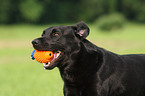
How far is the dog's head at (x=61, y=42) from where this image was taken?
13.4ft

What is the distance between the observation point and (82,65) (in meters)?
4.21

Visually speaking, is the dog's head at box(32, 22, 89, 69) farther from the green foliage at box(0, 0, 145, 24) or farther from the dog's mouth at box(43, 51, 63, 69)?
the green foliage at box(0, 0, 145, 24)

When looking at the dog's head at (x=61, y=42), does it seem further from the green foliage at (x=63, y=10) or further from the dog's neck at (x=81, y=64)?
the green foliage at (x=63, y=10)

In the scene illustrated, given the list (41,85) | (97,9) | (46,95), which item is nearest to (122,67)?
(46,95)

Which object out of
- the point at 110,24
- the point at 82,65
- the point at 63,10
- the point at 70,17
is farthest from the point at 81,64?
the point at 70,17

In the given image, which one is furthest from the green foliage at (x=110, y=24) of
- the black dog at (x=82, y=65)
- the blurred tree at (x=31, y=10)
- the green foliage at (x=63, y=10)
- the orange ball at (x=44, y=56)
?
the orange ball at (x=44, y=56)

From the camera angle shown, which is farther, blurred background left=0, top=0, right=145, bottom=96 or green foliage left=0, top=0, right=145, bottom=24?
green foliage left=0, top=0, right=145, bottom=24

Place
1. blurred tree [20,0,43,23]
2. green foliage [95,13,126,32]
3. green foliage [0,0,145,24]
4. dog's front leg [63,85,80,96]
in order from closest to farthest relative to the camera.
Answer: dog's front leg [63,85,80,96], green foliage [95,13,126,32], blurred tree [20,0,43,23], green foliage [0,0,145,24]

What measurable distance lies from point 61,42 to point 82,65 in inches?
20.6

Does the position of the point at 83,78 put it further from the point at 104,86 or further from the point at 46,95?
the point at 46,95

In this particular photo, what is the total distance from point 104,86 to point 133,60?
1011mm

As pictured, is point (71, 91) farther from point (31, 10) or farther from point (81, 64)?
point (31, 10)

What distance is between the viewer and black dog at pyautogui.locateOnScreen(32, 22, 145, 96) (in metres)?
4.08

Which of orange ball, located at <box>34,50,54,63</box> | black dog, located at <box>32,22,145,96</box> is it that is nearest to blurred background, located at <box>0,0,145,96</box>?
black dog, located at <box>32,22,145,96</box>
